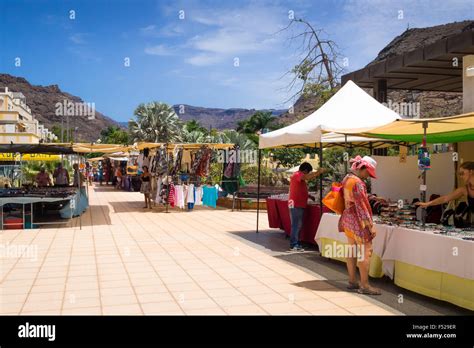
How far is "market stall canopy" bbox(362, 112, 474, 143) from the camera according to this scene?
6173 millimetres

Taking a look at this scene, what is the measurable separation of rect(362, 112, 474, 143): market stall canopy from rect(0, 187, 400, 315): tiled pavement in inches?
94.9

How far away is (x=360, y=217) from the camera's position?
5586 millimetres

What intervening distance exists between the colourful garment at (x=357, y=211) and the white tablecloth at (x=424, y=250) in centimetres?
61

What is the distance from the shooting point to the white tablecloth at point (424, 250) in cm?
501

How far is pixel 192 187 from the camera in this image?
1622 centimetres

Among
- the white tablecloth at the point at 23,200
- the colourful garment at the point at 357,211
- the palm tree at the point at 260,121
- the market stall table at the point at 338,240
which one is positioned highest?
the palm tree at the point at 260,121

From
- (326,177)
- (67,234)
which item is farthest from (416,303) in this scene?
(326,177)

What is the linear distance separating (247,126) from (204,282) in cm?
7934

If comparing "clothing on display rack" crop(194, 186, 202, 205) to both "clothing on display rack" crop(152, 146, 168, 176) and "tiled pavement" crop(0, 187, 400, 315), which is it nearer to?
"clothing on display rack" crop(152, 146, 168, 176)

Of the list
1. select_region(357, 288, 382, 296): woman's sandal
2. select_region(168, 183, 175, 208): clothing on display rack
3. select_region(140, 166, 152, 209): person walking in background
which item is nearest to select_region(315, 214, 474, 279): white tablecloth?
select_region(357, 288, 382, 296): woman's sandal

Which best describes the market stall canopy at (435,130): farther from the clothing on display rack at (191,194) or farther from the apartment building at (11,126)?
the apartment building at (11,126)

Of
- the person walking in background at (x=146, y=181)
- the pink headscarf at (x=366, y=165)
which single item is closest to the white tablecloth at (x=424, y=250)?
the pink headscarf at (x=366, y=165)

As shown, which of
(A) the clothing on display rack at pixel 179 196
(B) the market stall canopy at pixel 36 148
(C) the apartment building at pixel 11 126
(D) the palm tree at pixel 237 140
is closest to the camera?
(B) the market stall canopy at pixel 36 148

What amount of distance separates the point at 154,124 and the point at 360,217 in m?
42.3
